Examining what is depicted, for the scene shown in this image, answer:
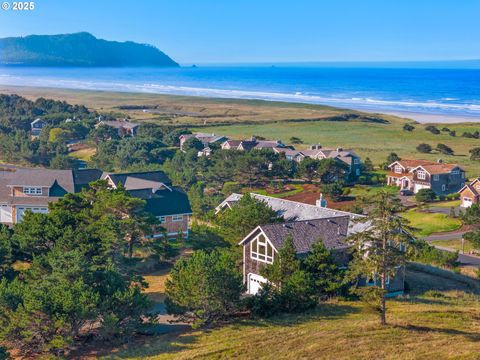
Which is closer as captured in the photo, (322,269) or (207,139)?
(322,269)

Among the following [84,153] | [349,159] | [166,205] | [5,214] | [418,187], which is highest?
[349,159]

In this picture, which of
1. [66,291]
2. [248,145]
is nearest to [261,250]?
[66,291]

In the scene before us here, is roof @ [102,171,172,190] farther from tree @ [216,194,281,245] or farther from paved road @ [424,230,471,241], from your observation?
paved road @ [424,230,471,241]

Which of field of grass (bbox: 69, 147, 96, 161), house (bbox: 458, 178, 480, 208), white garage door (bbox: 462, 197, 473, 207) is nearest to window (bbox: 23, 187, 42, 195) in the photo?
house (bbox: 458, 178, 480, 208)

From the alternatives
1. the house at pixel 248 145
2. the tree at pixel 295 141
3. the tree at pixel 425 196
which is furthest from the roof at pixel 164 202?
the tree at pixel 295 141

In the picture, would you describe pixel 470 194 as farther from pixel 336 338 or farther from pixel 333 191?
pixel 336 338
